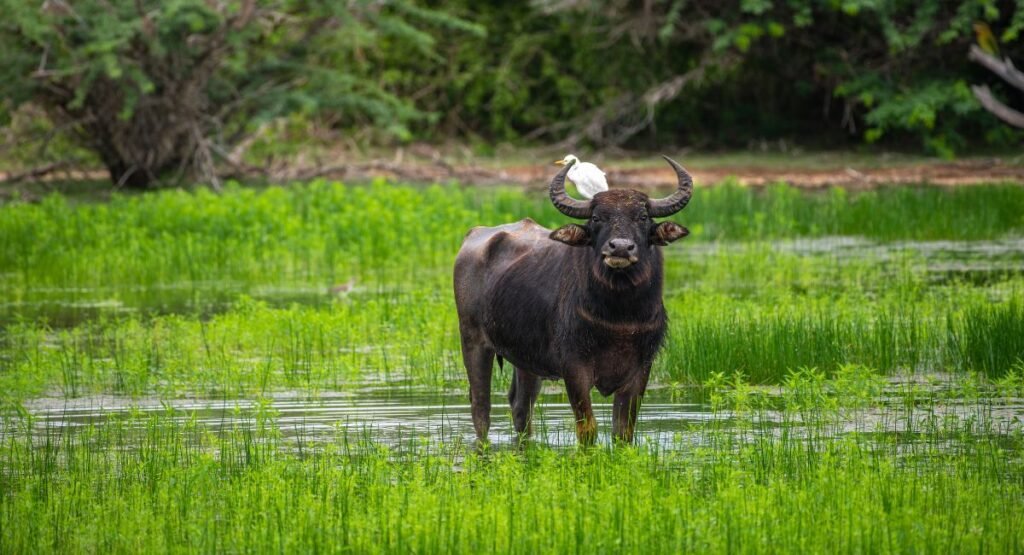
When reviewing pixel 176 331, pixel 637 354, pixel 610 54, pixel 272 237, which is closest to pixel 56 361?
pixel 176 331

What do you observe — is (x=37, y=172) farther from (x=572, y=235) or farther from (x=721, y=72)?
(x=572, y=235)

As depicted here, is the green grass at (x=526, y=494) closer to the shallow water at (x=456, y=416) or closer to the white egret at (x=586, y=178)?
the shallow water at (x=456, y=416)

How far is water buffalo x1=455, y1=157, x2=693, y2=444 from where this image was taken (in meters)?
7.39

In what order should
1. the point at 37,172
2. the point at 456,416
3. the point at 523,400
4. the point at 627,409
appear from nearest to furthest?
the point at 627,409, the point at 523,400, the point at 456,416, the point at 37,172

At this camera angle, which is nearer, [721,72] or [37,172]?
[37,172]

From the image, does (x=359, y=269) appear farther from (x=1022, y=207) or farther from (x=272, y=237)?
(x=1022, y=207)

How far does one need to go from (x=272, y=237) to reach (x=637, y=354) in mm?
9139

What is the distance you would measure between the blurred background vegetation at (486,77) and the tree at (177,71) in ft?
0.12

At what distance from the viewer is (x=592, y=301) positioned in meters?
7.47

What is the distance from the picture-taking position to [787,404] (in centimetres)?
835

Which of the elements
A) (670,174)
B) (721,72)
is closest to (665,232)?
(670,174)

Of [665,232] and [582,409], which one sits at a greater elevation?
[665,232]

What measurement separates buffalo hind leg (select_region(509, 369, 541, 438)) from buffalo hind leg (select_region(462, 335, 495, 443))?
15 centimetres

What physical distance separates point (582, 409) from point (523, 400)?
0.85 metres
